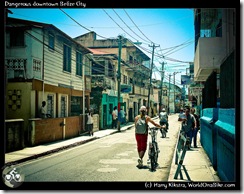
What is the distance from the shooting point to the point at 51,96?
15.9m

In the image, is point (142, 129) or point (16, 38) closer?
point (142, 129)

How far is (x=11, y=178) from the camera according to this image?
556cm

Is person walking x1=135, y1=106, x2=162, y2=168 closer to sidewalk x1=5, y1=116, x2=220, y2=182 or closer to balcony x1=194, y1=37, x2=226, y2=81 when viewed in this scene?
sidewalk x1=5, y1=116, x2=220, y2=182

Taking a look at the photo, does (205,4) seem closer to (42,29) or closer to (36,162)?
(36,162)

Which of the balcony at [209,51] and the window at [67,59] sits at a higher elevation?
the window at [67,59]

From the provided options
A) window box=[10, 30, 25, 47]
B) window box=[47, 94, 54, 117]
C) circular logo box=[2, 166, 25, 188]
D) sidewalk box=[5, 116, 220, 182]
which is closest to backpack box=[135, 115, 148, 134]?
sidewalk box=[5, 116, 220, 182]

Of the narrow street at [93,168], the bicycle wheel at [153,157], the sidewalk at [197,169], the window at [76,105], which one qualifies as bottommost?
the narrow street at [93,168]

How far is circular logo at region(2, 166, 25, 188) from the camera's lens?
5.54 m

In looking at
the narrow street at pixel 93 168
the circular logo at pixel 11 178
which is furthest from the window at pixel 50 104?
the circular logo at pixel 11 178

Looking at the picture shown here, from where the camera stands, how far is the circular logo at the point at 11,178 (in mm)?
5539

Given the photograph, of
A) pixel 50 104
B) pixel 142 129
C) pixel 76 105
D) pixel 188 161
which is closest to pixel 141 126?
pixel 142 129

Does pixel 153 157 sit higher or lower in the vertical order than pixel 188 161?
higher

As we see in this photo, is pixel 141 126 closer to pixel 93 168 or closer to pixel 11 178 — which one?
pixel 93 168

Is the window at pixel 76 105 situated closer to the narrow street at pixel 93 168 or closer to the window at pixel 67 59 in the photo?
the window at pixel 67 59
